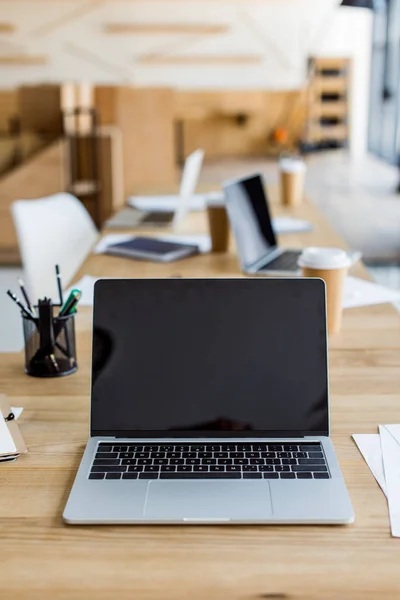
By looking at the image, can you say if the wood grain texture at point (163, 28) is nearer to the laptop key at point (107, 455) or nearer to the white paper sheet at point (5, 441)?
the white paper sheet at point (5, 441)

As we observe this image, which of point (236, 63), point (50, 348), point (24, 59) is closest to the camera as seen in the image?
point (50, 348)

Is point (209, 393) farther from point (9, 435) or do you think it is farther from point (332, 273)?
point (332, 273)

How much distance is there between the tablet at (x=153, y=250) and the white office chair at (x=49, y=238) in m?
0.26

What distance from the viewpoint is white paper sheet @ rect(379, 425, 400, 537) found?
3.00 feet

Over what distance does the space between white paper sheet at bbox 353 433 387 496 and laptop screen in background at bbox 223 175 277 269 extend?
39.3 inches

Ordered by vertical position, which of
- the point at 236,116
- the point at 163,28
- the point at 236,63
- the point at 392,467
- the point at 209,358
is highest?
the point at 163,28

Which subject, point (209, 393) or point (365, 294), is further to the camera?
point (365, 294)

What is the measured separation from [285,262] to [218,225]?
0.91 feet

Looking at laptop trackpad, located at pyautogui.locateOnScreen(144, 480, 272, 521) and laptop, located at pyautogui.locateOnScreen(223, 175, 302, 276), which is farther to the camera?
laptop, located at pyautogui.locateOnScreen(223, 175, 302, 276)

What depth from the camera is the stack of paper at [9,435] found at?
1.07 meters

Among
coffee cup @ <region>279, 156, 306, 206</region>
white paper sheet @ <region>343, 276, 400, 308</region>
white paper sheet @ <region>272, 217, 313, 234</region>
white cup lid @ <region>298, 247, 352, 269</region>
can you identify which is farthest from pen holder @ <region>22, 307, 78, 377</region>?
coffee cup @ <region>279, 156, 306, 206</region>

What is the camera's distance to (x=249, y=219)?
218 cm

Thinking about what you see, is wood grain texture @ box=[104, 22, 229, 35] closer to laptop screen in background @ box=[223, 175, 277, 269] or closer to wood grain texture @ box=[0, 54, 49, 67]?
wood grain texture @ box=[0, 54, 49, 67]

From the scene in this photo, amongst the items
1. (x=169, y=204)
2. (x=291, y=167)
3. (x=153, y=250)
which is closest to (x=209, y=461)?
(x=153, y=250)
